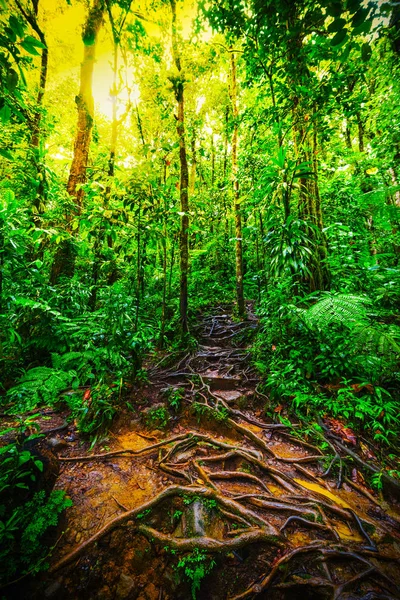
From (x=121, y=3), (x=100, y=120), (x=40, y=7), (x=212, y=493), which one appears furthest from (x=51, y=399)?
(x=100, y=120)

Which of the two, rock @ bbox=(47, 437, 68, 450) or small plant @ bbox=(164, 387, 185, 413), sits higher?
small plant @ bbox=(164, 387, 185, 413)

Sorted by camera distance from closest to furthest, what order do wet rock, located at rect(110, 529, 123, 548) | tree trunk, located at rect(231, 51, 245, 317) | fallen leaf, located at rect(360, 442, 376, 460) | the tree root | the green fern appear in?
1. the tree root
2. wet rock, located at rect(110, 529, 123, 548)
3. fallen leaf, located at rect(360, 442, 376, 460)
4. the green fern
5. tree trunk, located at rect(231, 51, 245, 317)

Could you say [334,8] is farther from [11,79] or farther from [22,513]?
[22,513]

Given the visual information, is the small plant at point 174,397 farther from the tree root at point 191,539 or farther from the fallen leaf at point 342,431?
the fallen leaf at point 342,431

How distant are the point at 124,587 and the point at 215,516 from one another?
880 millimetres

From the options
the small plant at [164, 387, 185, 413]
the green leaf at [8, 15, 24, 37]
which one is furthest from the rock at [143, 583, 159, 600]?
the green leaf at [8, 15, 24, 37]

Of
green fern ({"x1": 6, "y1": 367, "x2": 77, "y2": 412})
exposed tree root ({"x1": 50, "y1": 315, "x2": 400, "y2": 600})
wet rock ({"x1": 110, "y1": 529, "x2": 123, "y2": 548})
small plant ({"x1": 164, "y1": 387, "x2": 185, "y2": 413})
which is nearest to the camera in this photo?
exposed tree root ({"x1": 50, "y1": 315, "x2": 400, "y2": 600})

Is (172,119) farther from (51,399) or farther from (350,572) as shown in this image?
(350,572)

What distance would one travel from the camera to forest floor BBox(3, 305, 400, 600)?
1.89 metres

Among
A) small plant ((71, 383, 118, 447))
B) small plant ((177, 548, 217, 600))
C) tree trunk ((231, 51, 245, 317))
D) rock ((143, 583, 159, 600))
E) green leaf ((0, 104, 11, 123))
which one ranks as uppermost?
tree trunk ((231, 51, 245, 317))

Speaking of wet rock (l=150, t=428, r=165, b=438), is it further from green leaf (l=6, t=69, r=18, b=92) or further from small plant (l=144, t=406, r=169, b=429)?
green leaf (l=6, t=69, r=18, b=92)

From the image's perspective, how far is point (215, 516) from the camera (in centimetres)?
238

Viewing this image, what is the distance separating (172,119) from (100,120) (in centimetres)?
922

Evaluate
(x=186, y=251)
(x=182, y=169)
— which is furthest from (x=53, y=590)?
(x=182, y=169)
